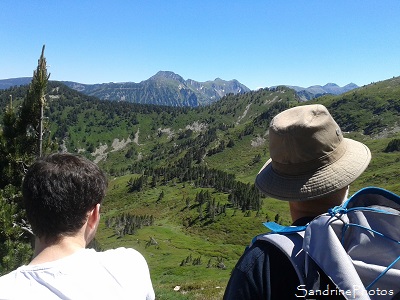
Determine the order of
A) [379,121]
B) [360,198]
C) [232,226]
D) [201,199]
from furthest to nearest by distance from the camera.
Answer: [379,121] → [201,199] → [232,226] → [360,198]

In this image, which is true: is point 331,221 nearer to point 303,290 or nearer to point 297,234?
point 297,234

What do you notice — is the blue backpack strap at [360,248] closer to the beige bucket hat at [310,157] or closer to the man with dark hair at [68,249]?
the beige bucket hat at [310,157]

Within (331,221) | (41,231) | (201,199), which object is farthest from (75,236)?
(201,199)

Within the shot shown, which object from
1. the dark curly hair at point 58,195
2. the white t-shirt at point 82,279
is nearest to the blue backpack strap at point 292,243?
the white t-shirt at point 82,279

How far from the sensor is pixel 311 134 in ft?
9.11

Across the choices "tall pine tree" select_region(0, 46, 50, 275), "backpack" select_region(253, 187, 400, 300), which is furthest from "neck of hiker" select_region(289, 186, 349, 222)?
"tall pine tree" select_region(0, 46, 50, 275)

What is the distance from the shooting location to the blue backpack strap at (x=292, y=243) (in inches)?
86.2

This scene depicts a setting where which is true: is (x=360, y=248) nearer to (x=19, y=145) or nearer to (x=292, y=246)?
(x=292, y=246)

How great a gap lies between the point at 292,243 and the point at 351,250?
1.20ft

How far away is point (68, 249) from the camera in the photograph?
9.27 ft

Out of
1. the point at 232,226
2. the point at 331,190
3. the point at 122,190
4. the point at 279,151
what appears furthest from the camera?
the point at 122,190

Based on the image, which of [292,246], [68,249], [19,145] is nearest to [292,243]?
[292,246]

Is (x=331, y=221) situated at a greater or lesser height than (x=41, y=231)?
greater

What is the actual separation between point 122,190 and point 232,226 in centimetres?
7422
